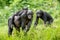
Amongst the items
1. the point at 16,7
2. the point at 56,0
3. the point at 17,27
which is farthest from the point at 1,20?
the point at 17,27

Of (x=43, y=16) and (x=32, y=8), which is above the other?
(x=43, y=16)

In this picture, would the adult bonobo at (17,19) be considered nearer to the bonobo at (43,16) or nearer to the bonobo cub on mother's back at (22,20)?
the bonobo cub on mother's back at (22,20)

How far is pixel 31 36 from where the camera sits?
21.9 feet

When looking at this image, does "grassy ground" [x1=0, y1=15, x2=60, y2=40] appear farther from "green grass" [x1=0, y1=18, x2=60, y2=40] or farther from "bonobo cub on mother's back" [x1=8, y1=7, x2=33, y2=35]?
"bonobo cub on mother's back" [x1=8, y1=7, x2=33, y2=35]

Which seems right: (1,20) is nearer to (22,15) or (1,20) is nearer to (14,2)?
(14,2)

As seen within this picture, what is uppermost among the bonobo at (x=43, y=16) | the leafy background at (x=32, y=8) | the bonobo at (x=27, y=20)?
the bonobo at (x=27, y=20)

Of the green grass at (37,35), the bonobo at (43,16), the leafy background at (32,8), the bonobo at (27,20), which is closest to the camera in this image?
the green grass at (37,35)

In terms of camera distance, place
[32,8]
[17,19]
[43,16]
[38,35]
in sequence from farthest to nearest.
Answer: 1. [32,8]
2. [43,16]
3. [17,19]
4. [38,35]

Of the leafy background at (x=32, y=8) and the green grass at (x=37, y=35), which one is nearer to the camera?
the green grass at (x=37, y=35)

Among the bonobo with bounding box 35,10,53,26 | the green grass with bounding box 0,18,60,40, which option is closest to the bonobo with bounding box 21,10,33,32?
the green grass with bounding box 0,18,60,40

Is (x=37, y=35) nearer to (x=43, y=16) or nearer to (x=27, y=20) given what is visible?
(x=27, y=20)

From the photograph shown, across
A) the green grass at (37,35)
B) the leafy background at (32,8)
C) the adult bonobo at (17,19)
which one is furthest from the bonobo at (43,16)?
the adult bonobo at (17,19)

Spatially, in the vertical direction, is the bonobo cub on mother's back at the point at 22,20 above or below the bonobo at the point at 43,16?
above

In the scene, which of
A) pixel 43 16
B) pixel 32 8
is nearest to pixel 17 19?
pixel 43 16
